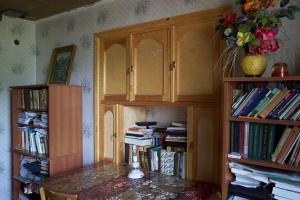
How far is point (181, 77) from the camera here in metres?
1.96

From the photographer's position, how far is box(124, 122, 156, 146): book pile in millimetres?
2248

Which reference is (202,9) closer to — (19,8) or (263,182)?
(263,182)

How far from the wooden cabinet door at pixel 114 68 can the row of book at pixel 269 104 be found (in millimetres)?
1068

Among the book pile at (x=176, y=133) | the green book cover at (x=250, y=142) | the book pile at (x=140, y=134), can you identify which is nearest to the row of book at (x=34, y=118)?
the book pile at (x=140, y=134)

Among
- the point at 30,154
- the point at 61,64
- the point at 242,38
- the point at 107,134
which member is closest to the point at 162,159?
the point at 107,134

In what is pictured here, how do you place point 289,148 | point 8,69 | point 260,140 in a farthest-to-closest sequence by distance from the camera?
1. point 8,69
2. point 260,140
3. point 289,148

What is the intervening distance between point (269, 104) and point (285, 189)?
42 centimetres

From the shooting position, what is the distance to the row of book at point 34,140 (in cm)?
261

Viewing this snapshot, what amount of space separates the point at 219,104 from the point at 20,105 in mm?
2134

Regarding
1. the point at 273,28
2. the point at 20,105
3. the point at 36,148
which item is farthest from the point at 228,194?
the point at 20,105

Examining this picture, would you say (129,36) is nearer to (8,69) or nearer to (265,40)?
(265,40)

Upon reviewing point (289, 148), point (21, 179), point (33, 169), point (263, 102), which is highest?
point (263, 102)

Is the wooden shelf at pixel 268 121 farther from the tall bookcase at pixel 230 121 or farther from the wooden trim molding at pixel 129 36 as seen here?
the wooden trim molding at pixel 129 36

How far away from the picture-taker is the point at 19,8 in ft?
8.86
